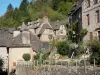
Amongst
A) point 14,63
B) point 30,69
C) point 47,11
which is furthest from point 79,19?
point 47,11

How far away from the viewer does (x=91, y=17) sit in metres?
39.8

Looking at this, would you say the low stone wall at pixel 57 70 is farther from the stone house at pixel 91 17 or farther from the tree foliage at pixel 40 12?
the tree foliage at pixel 40 12

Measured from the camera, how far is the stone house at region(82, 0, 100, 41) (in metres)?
38.6

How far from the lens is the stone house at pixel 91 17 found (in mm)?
38603

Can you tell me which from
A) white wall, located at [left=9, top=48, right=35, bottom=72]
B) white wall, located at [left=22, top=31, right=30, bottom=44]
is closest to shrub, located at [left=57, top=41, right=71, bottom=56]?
white wall, located at [left=9, top=48, right=35, bottom=72]

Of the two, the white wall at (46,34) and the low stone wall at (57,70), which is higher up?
the white wall at (46,34)

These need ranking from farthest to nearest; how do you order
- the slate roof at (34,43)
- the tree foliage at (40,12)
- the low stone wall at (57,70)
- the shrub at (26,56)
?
1. the tree foliage at (40,12)
2. the slate roof at (34,43)
3. the shrub at (26,56)
4. the low stone wall at (57,70)

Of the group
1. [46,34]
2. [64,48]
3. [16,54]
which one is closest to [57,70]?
[64,48]

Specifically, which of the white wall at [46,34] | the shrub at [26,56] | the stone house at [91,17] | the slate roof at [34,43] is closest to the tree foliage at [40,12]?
the white wall at [46,34]

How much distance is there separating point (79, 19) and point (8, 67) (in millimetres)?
17746

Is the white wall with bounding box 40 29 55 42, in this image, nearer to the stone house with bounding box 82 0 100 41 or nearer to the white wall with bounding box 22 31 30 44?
the white wall with bounding box 22 31 30 44

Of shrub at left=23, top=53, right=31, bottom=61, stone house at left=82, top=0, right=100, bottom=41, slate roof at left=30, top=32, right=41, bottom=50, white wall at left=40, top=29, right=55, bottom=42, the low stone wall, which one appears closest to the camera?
the low stone wall

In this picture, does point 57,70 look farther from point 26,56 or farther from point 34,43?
point 34,43

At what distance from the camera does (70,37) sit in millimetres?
46938
